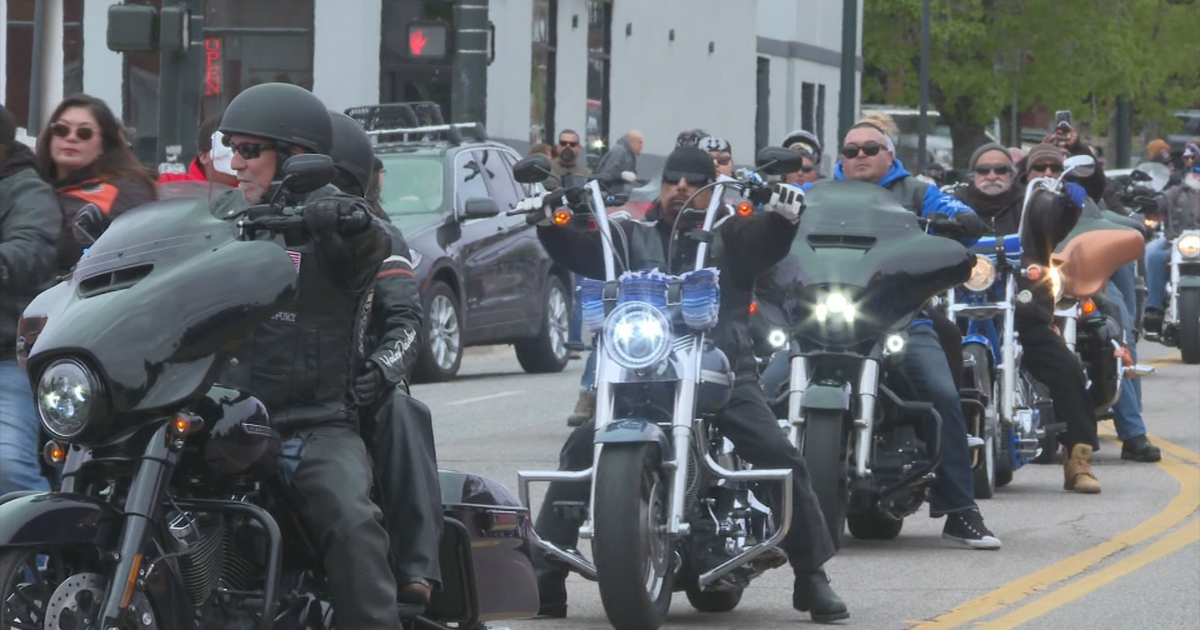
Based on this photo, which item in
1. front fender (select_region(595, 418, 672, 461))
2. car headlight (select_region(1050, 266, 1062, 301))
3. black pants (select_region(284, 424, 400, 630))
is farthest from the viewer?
car headlight (select_region(1050, 266, 1062, 301))

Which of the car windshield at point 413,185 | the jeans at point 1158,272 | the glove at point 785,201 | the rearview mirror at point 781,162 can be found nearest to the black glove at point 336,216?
the rearview mirror at point 781,162

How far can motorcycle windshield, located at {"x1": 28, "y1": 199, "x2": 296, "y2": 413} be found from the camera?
495 cm

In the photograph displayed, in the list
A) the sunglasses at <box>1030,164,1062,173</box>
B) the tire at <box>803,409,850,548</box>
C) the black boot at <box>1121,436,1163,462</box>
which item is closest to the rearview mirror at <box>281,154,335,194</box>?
the tire at <box>803,409,850,548</box>

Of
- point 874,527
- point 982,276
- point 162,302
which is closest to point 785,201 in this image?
point 874,527

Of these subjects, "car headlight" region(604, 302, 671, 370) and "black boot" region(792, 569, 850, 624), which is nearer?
"car headlight" region(604, 302, 671, 370)

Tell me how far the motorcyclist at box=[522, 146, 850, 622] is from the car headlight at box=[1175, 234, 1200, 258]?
13731mm

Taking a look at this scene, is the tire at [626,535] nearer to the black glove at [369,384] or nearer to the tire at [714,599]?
the tire at [714,599]

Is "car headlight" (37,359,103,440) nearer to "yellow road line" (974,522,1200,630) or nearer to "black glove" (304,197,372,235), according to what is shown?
"black glove" (304,197,372,235)

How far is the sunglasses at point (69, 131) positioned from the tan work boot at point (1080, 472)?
688 centimetres

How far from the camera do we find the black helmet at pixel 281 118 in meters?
5.62

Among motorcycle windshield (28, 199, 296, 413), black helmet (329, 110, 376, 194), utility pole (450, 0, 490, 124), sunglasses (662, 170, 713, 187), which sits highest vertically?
utility pole (450, 0, 490, 124)

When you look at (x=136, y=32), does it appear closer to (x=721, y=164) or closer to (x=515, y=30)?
(x=721, y=164)

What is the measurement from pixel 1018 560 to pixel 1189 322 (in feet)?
39.5

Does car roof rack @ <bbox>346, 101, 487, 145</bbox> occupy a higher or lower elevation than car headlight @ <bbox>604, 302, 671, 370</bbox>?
higher
